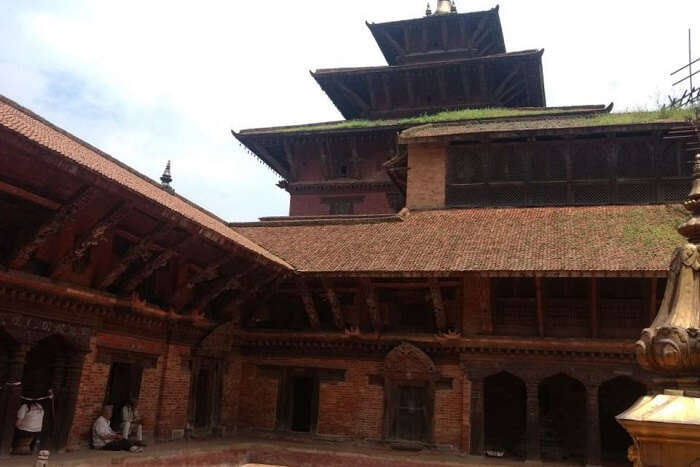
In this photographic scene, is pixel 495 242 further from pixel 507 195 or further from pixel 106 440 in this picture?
pixel 106 440

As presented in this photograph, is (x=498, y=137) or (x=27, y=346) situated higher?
(x=498, y=137)

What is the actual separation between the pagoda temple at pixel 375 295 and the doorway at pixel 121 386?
0.13ft

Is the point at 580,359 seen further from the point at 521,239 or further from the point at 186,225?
the point at 186,225

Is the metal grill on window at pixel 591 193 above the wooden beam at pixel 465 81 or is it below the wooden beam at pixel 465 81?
below

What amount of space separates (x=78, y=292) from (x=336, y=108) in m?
18.9

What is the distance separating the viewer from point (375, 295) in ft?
47.9

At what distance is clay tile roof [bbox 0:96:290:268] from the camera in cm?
845

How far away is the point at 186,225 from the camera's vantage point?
10586 millimetres

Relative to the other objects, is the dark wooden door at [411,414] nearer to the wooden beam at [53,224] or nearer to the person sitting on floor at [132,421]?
the person sitting on floor at [132,421]

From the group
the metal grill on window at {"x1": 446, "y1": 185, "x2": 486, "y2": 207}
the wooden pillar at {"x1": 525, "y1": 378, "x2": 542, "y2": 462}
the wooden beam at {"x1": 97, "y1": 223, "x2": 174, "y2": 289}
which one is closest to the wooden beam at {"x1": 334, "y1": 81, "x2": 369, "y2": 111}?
the metal grill on window at {"x1": 446, "y1": 185, "x2": 486, "y2": 207}

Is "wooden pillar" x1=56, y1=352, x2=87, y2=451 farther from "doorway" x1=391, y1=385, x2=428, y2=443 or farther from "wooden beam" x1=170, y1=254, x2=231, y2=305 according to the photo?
"doorway" x1=391, y1=385, x2=428, y2=443

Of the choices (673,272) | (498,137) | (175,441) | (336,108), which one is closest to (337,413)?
(175,441)

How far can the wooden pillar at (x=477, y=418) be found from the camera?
1376cm

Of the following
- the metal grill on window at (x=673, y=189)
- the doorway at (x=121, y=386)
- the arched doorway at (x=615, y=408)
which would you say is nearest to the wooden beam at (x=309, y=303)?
the doorway at (x=121, y=386)
